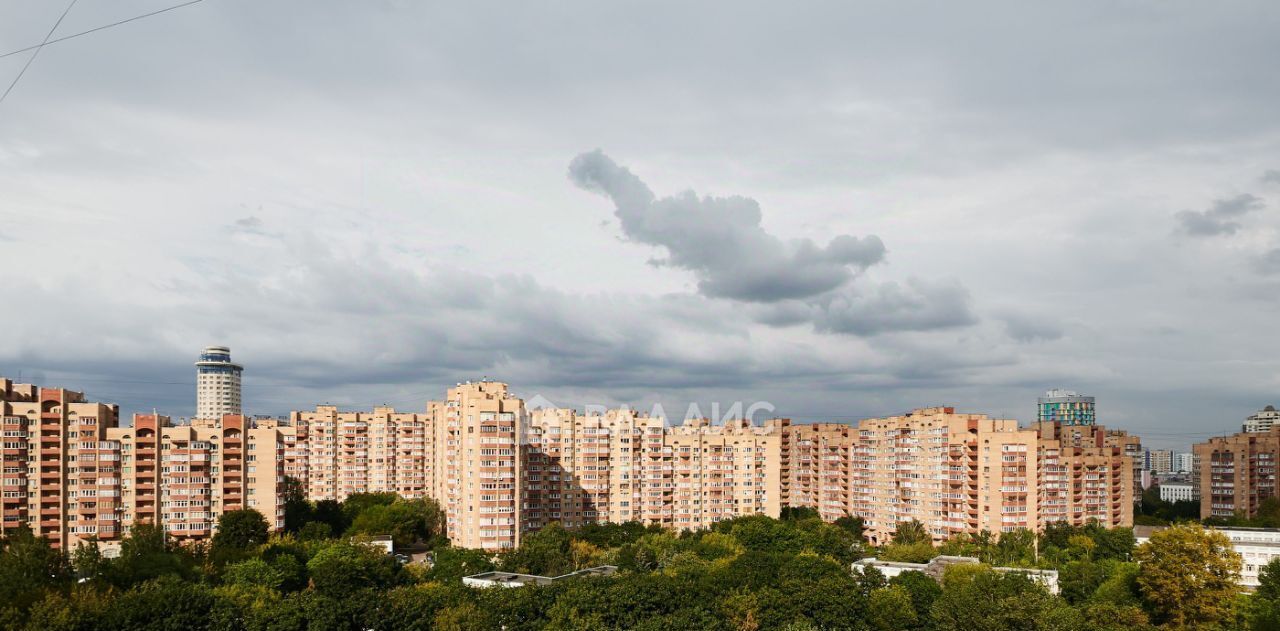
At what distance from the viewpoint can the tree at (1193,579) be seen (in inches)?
1603

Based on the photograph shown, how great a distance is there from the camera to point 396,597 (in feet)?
124

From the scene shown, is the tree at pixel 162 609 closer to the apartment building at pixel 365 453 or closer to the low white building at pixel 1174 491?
the apartment building at pixel 365 453

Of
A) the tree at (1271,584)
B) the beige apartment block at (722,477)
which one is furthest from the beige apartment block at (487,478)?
the tree at (1271,584)

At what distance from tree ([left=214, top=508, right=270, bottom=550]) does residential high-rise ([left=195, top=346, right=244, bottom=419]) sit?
5523 inches

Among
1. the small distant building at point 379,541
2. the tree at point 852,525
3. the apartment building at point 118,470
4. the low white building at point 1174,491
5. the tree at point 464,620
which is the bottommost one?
the low white building at point 1174,491

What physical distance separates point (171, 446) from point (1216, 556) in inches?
2244

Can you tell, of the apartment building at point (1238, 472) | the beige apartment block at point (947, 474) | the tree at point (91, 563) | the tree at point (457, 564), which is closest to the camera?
the tree at point (91, 563)

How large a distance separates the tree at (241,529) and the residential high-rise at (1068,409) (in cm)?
14432

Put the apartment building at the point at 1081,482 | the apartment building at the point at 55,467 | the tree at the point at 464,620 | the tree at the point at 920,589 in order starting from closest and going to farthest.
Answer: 1. the tree at the point at 464,620
2. the tree at the point at 920,589
3. the apartment building at the point at 55,467
4. the apartment building at the point at 1081,482

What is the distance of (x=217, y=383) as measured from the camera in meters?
Answer: 188

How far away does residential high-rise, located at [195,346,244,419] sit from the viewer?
18425 cm

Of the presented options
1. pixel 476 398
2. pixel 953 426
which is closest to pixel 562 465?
pixel 476 398

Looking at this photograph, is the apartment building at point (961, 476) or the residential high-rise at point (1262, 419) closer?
the apartment building at point (961, 476)

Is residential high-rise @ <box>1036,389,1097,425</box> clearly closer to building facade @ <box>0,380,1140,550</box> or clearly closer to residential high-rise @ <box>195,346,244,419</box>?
building facade @ <box>0,380,1140,550</box>
